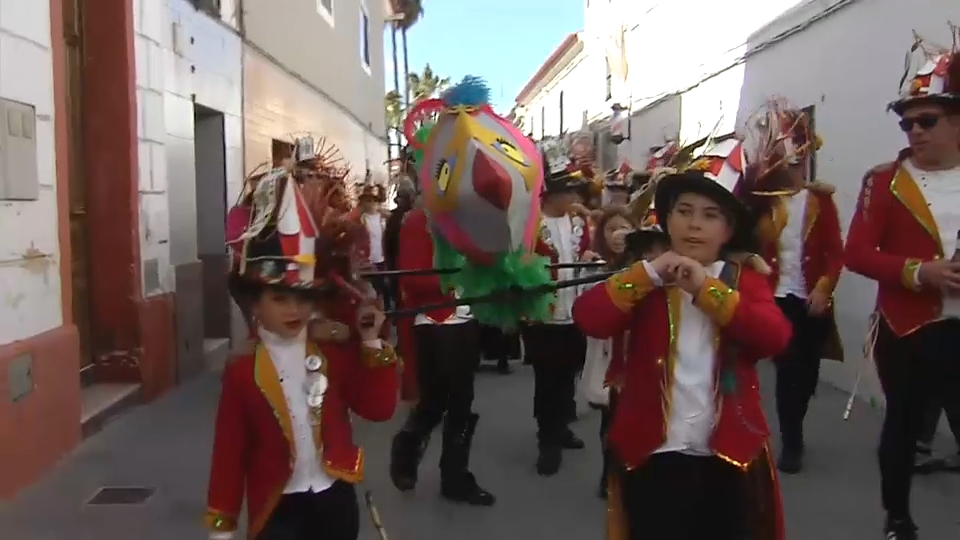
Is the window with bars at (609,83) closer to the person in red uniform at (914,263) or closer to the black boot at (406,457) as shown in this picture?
the black boot at (406,457)

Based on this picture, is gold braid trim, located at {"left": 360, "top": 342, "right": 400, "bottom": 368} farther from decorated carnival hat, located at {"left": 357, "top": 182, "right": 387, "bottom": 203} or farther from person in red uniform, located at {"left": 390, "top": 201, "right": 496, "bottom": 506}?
person in red uniform, located at {"left": 390, "top": 201, "right": 496, "bottom": 506}

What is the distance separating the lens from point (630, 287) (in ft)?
9.58

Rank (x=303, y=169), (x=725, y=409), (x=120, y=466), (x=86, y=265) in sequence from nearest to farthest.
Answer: (x=725, y=409)
(x=303, y=169)
(x=120, y=466)
(x=86, y=265)

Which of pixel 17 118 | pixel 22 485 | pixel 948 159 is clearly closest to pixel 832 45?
pixel 948 159

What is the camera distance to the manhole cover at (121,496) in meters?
5.19

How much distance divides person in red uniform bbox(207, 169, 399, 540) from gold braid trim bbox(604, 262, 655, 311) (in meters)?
0.67

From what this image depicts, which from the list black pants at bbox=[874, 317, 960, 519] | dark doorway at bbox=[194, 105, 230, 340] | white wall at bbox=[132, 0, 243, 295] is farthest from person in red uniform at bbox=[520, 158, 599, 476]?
dark doorway at bbox=[194, 105, 230, 340]

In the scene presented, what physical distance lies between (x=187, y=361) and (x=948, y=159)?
602 cm

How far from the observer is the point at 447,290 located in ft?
13.8

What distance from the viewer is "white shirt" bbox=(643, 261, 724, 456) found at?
295 centimetres

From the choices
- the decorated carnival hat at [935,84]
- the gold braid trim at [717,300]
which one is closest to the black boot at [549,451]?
the decorated carnival hat at [935,84]

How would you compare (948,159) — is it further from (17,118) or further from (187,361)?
(187,361)

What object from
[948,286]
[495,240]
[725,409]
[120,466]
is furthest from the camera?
[120,466]

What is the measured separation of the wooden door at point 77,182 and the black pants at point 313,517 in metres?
4.62
